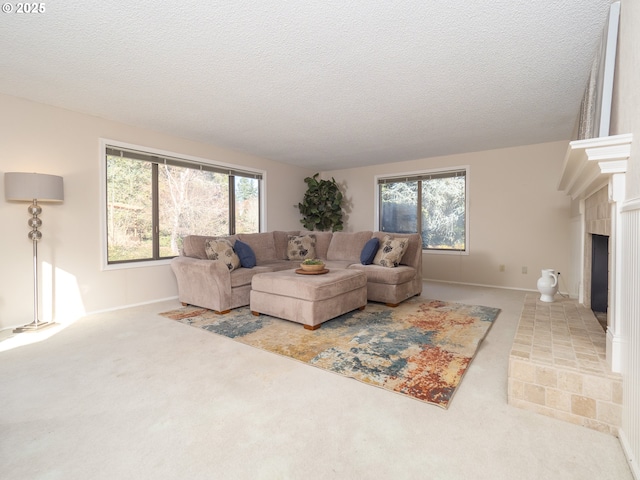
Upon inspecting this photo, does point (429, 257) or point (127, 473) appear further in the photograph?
point (429, 257)

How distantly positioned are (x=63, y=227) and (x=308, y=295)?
278cm

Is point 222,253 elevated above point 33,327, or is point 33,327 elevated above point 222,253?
point 222,253

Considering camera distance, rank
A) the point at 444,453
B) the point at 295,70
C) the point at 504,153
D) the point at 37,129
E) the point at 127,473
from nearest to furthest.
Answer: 1. the point at 127,473
2. the point at 444,453
3. the point at 295,70
4. the point at 37,129
5. the point at 504,153

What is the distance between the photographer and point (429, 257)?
5637 millimetres

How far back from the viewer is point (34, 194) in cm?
287

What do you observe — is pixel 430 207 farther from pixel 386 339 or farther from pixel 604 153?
pixel 604 153

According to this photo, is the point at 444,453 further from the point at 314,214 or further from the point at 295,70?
the point at 314,214

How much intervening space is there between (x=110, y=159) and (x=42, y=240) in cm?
118

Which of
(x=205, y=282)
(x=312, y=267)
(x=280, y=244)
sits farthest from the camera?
(x=280, y=244)

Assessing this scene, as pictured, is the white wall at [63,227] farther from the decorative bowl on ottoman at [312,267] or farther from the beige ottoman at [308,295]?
the decorative bowl on ottoman at [312,267]

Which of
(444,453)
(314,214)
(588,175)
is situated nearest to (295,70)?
(588,175)

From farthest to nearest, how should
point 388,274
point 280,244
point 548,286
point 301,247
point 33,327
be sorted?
point 280,244 → point 301,247 → point 388,274 → point 33,327 → point 548,286

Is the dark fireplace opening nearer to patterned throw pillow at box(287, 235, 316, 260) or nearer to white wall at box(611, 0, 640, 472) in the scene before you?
white wall at box(611, 0, 640, 472)

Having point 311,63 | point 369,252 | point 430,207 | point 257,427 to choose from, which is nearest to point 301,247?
point 369,252
